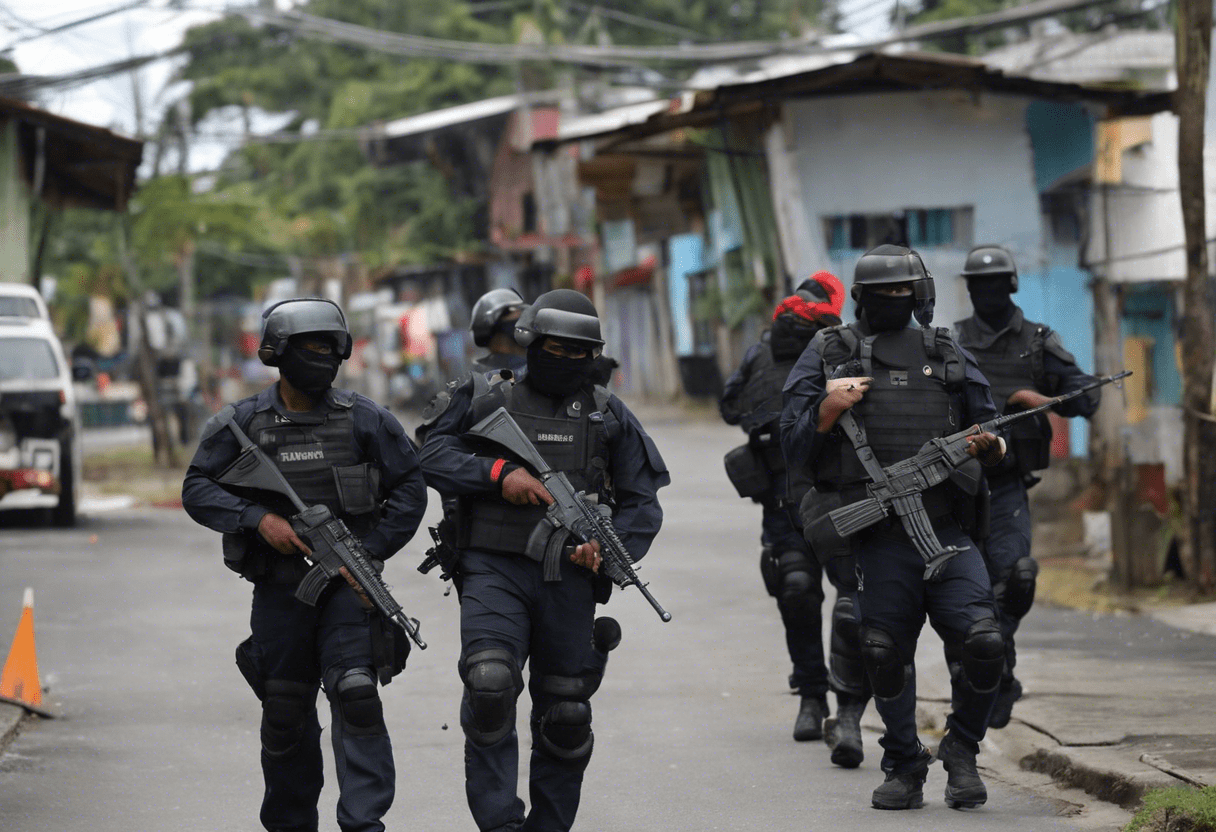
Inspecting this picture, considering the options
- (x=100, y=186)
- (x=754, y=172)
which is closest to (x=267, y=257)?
(x=100, y=186)

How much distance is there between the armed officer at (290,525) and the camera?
223 inches

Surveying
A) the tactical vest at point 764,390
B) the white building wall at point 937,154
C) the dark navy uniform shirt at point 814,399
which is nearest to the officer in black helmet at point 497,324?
the tactical vest at point 764,390

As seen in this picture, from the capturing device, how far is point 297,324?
5703 mm

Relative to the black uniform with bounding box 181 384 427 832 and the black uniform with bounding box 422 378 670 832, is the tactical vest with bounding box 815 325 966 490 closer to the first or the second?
the black uniform with bounding box 422 378 670 832

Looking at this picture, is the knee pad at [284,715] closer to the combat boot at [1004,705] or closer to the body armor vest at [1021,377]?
the combat boot at [1004,705]

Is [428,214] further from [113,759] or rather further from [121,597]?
[113,759]

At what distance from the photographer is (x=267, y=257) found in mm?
52500

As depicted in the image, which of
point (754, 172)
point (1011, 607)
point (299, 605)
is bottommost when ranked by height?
point (1011, 607)

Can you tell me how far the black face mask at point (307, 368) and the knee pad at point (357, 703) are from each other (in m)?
0.93

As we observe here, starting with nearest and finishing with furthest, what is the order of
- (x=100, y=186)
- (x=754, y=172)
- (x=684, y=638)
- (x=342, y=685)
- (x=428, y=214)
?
(x=342, y=685) → (x=684, y=638) → (x=754, y=172) → (x=100, y=186) → (x=428, y=214)

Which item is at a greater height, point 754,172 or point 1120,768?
point 754,172

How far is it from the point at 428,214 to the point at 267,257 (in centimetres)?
760

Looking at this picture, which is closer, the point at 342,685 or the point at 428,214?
the point at 342,685

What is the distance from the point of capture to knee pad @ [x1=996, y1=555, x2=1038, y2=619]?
782cm
